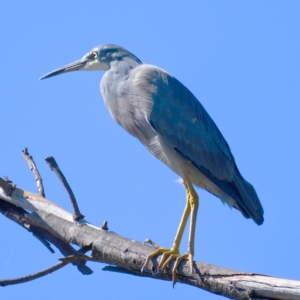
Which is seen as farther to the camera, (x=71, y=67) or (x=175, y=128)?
(x=71, y=67)

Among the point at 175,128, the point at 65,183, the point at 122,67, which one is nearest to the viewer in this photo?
the point at 65,183

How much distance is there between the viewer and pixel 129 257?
12.2 ft

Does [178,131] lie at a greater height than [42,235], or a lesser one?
greater

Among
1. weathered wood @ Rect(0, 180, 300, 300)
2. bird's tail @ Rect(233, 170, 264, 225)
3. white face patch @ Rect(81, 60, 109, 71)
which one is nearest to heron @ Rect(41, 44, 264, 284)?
bird's tail @ Rect(233, 170, 264, 225)

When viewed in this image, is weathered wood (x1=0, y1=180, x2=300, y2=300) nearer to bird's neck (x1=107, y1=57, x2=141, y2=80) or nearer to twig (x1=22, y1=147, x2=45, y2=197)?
Result: twig (x1=22, y1=147, x2=45, y2=197)

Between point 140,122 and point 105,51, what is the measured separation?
84cm

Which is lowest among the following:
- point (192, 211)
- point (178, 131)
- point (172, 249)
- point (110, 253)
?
point (110, 253)

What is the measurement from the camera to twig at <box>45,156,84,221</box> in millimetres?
3942


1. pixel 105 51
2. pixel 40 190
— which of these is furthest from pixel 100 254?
pixel 105 51

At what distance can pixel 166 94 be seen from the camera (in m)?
4.84

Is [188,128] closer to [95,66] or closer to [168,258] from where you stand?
[95,66]

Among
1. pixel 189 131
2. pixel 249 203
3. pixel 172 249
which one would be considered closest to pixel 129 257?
pixel 172 249

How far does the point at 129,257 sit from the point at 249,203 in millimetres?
1276

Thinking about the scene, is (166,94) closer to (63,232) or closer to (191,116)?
(191,116)
